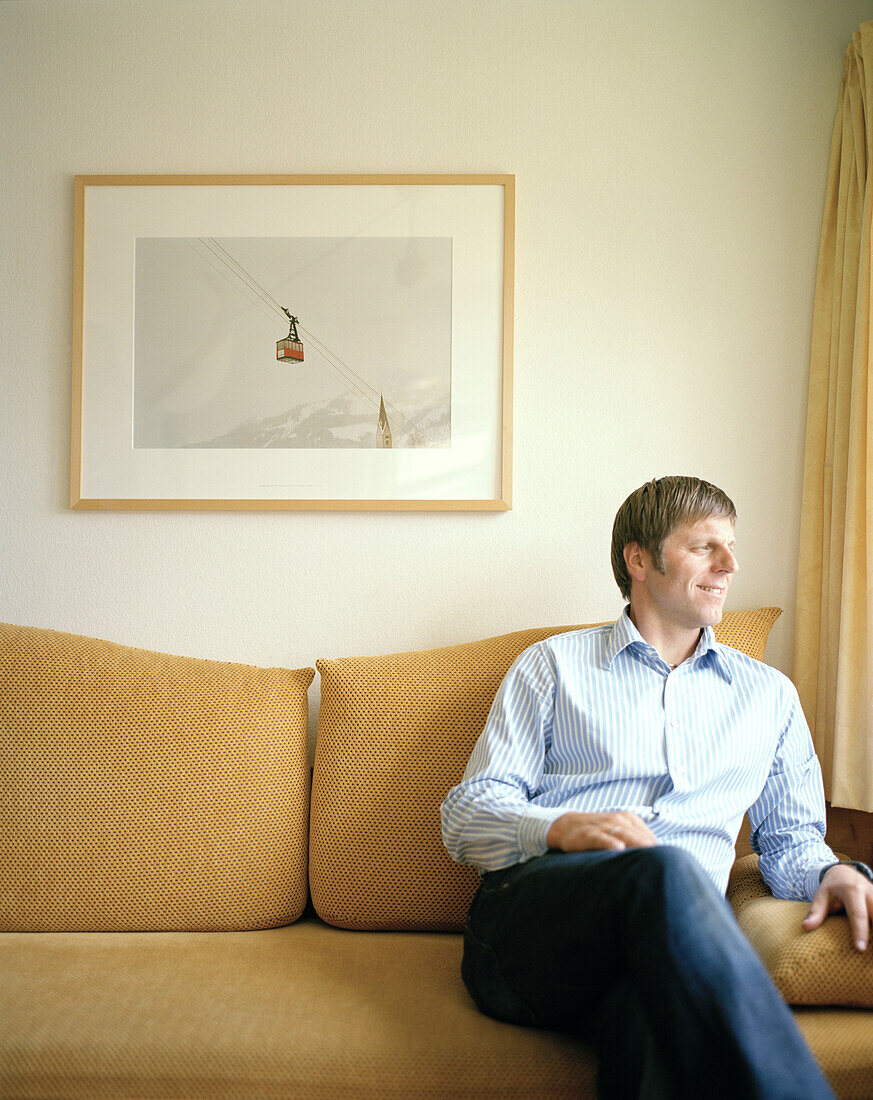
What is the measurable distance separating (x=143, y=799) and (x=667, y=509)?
1.17 metres

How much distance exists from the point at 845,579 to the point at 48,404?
1.92 m

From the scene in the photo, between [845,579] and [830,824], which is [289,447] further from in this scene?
[830,824]

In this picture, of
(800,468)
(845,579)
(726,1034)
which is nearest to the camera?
(726,1034)

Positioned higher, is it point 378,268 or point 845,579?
point 378,268

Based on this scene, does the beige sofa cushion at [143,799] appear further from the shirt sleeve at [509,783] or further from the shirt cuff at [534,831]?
the shirt cuff at [534,831]

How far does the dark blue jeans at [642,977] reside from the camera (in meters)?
0.93

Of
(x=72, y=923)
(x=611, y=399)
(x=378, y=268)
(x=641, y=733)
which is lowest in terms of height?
(x=72, y=923)

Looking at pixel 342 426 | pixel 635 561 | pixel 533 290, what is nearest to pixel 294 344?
pixel 342 426

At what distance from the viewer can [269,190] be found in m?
Answer: 2.03

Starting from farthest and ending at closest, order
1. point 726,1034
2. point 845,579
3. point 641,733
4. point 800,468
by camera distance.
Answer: point 800,468 → point 845,579 → point 641,733 → point 726,1034

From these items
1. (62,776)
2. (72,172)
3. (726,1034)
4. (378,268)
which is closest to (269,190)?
(378,268)

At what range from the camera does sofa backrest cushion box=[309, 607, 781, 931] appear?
160cm

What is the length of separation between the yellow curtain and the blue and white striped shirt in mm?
298

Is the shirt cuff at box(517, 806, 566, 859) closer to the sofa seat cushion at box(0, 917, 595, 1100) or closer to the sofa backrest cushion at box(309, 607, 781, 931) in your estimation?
the sofa seat cushion at box(0, 917, 595, 1100)
